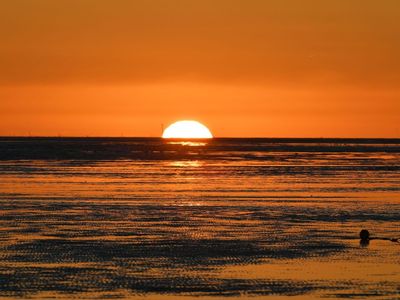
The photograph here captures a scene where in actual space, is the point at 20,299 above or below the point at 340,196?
below

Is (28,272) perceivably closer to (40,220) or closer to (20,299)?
(20,299)

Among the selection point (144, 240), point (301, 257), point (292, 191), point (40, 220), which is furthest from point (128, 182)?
point (301, 257)

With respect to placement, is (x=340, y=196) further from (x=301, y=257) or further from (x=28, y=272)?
(x=28, y=272)

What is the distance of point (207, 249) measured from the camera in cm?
3123

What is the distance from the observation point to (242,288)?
24812 mm

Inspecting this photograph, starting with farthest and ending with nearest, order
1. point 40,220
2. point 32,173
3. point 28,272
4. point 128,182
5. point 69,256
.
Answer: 1. point 32,173
2. point 128,182
3. point 40,220
4. point 69,256
5. point 28,272

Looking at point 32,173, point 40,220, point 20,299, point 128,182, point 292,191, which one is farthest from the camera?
point 32,173

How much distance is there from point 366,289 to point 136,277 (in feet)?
19.6

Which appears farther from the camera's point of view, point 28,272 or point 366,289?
point 28,272

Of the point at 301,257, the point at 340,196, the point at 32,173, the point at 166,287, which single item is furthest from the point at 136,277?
the point at 32,173

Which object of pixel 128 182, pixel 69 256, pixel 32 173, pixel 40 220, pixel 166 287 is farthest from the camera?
pixel 32 173

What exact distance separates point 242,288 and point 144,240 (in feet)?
28.8

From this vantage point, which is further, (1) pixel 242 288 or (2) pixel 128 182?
(2) pixel 128 182

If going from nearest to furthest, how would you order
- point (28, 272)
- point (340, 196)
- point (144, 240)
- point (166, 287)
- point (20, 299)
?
point (20, 299) → point (166, 287) → point (28, 272) → point (144, 240) → point (340, 196)
